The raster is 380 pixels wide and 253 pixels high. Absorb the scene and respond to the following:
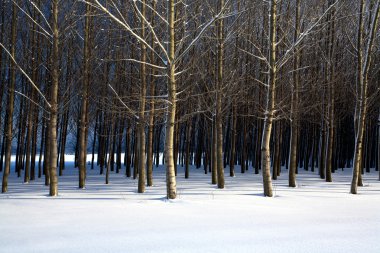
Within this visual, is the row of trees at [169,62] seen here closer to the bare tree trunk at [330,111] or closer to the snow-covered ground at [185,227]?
the bare tree trunk at [330,111]

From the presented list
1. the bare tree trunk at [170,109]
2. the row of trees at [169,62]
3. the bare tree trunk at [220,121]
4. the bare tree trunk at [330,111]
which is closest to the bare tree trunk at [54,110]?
the row of trees at [169,62]

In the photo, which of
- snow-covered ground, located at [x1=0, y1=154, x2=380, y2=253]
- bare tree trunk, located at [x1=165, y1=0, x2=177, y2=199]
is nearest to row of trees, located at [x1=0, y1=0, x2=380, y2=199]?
bare tree trunk, located at [x1=165, y1=0, x2=177, y2=199]

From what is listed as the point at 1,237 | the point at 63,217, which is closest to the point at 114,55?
the point at 63,217

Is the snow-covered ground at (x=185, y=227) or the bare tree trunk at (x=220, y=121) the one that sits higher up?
the bare tree trunk at (x=220, y=121)

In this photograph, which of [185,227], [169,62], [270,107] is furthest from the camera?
[270,107]

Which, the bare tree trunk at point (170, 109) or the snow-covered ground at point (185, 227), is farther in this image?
the bare tree trunk at point (170, 109)

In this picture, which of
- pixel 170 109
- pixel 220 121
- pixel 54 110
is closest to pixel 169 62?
pixel 170 109

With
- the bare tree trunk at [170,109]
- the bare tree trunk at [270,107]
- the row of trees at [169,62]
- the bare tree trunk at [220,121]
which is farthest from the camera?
the bare tree trunk at [220,121]

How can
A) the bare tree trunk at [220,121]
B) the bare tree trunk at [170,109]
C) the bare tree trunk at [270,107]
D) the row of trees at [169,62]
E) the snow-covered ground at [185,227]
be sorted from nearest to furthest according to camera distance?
the snow-covered ground at [185,227] < the bare tree trunk at [170,109] < the row of trees at [169,62] < the bare tree trunk at [270,107] < the bare tree trunk at [220,121]

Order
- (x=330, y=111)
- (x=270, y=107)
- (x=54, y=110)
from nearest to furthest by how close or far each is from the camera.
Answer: (x=270, y=107)
(x=54, y=110)
(x=330, y=111)

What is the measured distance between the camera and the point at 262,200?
9156 millimetres

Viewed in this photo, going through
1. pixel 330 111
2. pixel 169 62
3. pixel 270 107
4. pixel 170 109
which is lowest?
pixel 170 109

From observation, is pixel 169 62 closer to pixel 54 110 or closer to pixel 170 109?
pixel 170 109

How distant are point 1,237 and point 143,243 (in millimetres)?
1901
